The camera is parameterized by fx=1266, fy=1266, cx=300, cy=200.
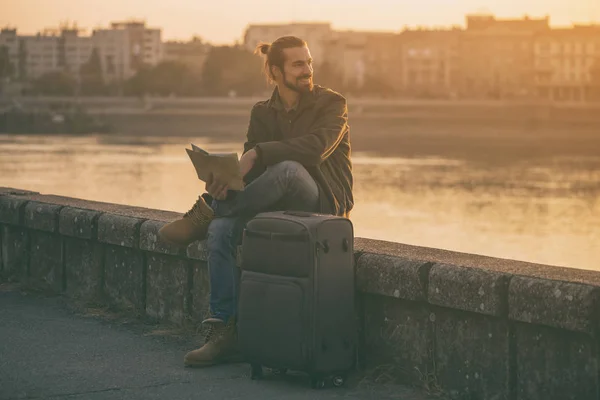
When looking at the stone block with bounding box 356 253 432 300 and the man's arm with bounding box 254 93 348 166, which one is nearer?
the stone block with bounding box 356 253 432 300

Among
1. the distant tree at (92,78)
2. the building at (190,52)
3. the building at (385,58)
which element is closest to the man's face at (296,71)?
the distant tree at (92,78)

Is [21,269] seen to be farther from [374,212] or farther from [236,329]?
[374,212]

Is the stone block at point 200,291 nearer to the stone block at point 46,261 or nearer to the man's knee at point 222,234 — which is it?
the man's knee at point 222,234

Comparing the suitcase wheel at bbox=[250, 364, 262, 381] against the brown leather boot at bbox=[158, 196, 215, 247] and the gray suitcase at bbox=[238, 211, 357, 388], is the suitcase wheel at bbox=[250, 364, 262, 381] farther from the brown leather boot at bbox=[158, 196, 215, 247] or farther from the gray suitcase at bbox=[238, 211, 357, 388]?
the brown leather boot at bbox=[158, 196, 215, 247]

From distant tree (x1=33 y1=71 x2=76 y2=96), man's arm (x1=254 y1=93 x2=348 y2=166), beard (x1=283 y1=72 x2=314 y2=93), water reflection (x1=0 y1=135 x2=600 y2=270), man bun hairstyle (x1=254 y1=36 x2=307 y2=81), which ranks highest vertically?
man bun hairstyle (x1=254 y1=36 x2=307 y2=81)

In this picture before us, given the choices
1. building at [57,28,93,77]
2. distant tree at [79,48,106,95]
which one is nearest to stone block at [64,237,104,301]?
distant tree at [79,48,106,95]

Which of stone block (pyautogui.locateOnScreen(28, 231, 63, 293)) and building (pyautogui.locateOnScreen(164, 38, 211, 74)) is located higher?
building (pyautogui.locateOnScreen(164, 38, 211, 74))

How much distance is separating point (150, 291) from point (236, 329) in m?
1.06

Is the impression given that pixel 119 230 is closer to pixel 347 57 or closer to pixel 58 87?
pixel 58 87

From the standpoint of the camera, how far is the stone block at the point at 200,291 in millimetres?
5035

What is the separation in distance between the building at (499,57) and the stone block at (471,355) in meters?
141

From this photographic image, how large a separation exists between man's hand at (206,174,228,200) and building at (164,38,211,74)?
16370 centimetres

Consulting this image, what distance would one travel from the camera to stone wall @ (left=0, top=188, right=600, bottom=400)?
11.7ft

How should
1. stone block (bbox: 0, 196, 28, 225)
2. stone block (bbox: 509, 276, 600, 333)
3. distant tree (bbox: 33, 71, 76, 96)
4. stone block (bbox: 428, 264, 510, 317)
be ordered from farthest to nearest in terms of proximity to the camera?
distant tree (bbox: 33, 71, 76, 96), stone block (bbox: 0, 196, 28, 225), stone block (bbox: 428, 264, 510, 317), stone block (bbox: 509, 276, 600, 333)
